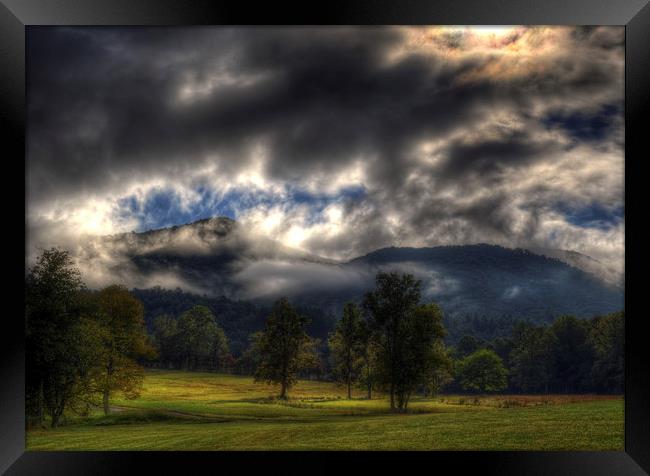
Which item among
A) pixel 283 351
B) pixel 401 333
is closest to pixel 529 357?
pixel 401 333

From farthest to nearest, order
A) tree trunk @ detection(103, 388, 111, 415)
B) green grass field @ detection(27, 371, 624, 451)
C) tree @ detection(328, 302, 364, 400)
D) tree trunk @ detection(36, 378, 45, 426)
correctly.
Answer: tree @ detection(328, 302, 364, 400) → tree trunk @ detection(103, 388, 111, 415) → green grass field @ detection(27, 371, 624, 451) → tree trunk @ detection(36, 378, 45, 426)

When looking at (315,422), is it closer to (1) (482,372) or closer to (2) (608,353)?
(1) (482,372)

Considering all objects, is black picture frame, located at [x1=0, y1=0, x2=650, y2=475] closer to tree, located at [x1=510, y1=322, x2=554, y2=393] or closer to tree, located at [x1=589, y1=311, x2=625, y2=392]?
tree, located at [x1=589, y1=311, x2=625, y2=392]

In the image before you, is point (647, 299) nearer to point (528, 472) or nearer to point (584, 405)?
point (528, 472)

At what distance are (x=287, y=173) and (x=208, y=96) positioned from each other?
2.57 meters

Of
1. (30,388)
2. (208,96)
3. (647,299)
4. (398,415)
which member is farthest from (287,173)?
(647,299)

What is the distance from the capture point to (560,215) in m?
12.1

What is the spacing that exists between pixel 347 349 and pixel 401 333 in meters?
1.34

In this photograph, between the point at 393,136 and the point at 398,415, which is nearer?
the point at 398,415

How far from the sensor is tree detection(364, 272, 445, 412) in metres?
12.0

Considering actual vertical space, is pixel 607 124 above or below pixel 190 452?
above

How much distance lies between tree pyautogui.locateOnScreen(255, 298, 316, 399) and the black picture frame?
5.65 m

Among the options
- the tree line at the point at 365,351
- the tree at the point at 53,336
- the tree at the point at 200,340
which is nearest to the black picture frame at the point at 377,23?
the tree at the point at 53,336

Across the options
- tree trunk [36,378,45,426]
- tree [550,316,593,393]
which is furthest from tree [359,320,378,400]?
tree trunk [36,378,45,426]
